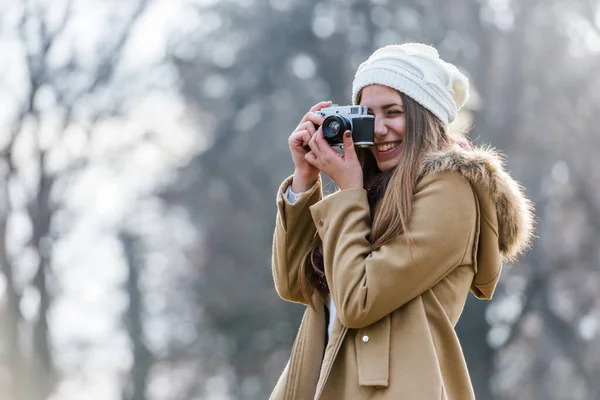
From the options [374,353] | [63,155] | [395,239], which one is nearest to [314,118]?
[395,239]

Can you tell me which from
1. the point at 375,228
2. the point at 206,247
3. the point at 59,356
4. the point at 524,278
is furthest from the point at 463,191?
the point at 59,356

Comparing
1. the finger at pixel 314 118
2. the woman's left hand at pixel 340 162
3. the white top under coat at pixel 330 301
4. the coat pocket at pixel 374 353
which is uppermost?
the finger at pixel 314 118

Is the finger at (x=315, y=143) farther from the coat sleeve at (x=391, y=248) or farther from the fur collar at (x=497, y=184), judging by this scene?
the fur collar at (x=497, y=184)

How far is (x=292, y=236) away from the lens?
365 centimetres

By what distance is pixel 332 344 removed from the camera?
3381mm

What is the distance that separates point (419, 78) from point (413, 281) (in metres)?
0.65

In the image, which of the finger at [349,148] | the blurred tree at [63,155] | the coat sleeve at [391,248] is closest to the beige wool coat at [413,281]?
the coat sleeve at [391,248]

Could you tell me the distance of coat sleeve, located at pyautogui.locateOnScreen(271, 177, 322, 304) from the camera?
3.63 metres

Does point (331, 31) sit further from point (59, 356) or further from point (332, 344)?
point (332, 344)

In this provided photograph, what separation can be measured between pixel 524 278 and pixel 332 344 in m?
12.5

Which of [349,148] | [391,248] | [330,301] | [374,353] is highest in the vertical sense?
[349,148]

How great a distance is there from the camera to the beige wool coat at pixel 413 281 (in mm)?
3262

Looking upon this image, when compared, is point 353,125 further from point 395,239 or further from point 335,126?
point 395,239

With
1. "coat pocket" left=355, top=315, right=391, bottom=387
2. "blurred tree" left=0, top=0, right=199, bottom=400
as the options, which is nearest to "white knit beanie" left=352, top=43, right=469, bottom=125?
"coat pocket" left=355, top=315, right=391, bottom=387
